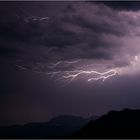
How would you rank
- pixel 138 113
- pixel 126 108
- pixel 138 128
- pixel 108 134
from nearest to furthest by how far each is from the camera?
pixel 138 128 → pixel 108 134 → pixel 138 113 → pixel 126 108

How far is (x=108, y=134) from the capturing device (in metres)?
86.4

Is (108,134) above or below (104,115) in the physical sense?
below

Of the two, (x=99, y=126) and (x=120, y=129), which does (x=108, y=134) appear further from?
(x=99, y=126)

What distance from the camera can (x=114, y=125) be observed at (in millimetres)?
93125

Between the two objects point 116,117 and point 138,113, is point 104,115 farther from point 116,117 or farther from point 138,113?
point 138,113

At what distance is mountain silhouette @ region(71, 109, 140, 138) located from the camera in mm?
83375

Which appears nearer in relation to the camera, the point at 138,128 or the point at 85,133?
the point at 138,128

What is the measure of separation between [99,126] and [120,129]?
1155cm

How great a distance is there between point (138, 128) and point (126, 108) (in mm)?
21267

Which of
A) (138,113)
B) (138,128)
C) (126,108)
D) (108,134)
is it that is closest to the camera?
Answer: (138,128)

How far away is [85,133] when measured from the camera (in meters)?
95.6

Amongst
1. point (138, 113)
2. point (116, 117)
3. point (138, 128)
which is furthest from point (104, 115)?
point (138, 128)

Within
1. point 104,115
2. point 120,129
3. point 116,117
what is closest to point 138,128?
point 120,129

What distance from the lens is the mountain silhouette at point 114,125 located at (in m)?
83.4
